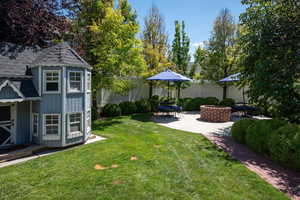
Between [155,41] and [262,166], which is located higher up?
[155,41]

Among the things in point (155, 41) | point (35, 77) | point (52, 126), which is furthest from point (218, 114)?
point (35, 77)

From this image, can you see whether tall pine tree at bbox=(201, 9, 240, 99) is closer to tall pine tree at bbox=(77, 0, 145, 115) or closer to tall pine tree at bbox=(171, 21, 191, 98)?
tall pine tree at bbox=(171, 21, 191, 98)

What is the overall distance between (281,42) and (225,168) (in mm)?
5400

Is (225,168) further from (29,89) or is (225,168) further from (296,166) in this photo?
(29,89)

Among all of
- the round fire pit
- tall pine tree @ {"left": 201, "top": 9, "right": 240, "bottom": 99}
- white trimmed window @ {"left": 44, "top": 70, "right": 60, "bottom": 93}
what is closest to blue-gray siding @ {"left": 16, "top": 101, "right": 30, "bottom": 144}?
white trimmed window @ {"left": 44, "top": 70, "right": 60, "bottom": 93}

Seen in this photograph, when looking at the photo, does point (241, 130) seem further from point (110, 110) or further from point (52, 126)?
point (110, 110)


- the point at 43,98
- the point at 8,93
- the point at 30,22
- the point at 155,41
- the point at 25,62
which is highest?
the point at 155,41

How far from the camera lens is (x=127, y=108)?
13609 millimetres

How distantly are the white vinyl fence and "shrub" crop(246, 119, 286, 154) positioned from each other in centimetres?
767

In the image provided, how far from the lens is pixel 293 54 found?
6.43 meters

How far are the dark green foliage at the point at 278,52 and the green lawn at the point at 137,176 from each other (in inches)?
125

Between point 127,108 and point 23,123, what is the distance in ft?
24.9

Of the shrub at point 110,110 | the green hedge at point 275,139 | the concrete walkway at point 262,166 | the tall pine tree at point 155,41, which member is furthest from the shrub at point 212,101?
the green hedge at point 275,139

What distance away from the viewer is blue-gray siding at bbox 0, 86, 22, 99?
5.72m
